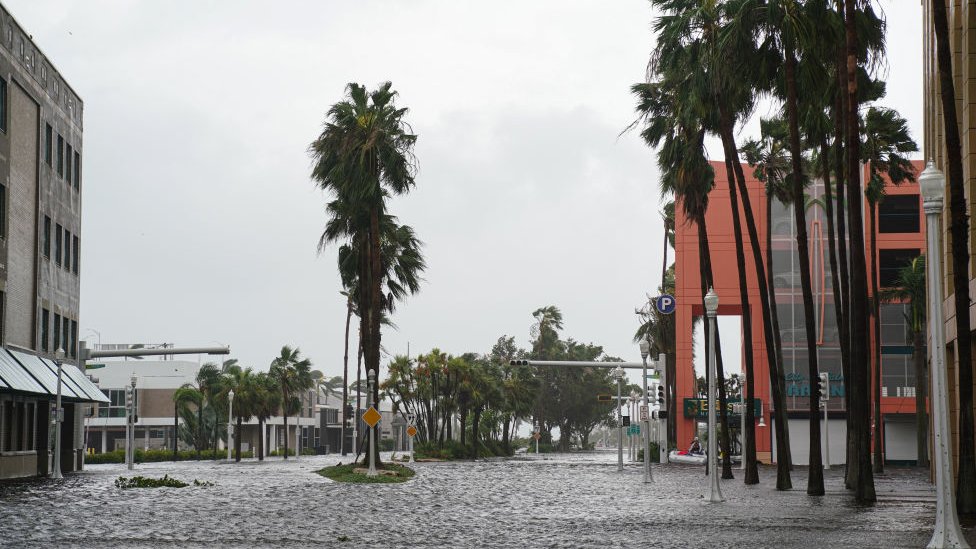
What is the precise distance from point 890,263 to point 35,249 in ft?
165

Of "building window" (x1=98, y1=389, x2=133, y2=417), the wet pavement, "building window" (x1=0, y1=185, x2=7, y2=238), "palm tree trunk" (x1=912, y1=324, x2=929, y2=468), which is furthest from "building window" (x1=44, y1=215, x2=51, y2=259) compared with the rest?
"building window" (x1=98, y1=389, x2=133, y2=417)

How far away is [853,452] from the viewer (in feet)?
108

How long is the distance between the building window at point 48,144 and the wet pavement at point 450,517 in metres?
15.1

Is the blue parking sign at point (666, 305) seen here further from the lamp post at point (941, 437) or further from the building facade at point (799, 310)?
the building facade at point (799, 310)

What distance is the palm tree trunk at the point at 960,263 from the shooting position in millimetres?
19250

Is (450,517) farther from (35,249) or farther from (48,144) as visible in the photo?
(48,144)

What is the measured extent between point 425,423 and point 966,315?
8083 centimetres

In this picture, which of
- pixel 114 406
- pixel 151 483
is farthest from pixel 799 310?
pixel 114 406

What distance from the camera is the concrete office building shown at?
39.9m

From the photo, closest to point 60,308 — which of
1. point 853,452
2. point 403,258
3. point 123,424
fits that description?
point 403,258

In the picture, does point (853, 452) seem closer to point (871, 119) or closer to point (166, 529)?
point (871, 119)

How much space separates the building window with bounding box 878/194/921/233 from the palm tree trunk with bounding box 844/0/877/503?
1956 inches

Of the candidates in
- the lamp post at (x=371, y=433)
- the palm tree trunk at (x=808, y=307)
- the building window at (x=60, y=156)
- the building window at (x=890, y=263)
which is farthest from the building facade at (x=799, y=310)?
the palm tree trunk at (x=808, y=307)

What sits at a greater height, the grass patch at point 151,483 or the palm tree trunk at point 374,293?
the palm tree trunk at point 374,293
